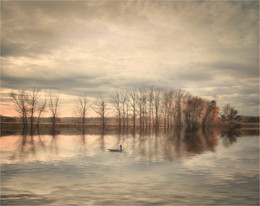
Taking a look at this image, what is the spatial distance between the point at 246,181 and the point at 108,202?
6.49 m

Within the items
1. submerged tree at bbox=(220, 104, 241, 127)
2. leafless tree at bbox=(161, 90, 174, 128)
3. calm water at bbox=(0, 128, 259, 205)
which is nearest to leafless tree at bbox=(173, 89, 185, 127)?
leafless tree at bbox=(161, 90, 174, 128)

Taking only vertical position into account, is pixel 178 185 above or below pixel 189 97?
below

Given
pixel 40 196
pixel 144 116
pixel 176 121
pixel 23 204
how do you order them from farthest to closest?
pixel 176 121 < pixel 144 116 < pixel 40 196 < pixel 23 204

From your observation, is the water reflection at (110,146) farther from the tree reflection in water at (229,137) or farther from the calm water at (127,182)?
the calm water at (127,182)

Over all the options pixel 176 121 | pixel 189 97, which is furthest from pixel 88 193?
pixel 189 97

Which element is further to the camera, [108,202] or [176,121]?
[176,121]

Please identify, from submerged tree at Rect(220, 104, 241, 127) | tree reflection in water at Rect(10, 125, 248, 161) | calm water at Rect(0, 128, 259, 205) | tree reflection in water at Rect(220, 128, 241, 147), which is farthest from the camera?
submerged tree at Rect(220, 104, 241, 127)

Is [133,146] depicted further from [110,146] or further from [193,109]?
[193,109]

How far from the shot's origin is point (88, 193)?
8.24 metres

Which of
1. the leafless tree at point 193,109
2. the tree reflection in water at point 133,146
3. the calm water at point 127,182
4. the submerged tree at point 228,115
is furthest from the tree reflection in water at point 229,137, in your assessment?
the submerged tree at point 228,115

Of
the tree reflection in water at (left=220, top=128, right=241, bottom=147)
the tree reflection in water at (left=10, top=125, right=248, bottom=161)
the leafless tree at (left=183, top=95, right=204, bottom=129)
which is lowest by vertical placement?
the tree reflection in water at (left=220, top=128, right=241, bottom=147)

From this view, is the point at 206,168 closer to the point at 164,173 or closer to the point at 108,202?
the point at 164,173

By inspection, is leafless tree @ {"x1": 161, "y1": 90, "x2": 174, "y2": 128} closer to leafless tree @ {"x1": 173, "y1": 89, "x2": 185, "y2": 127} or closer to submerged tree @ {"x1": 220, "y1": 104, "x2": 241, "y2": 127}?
leafless tree @ {"x1": 173, "y1": 89, "x2": 185, "y2": 127}

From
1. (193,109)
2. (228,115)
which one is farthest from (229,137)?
(228,115)
